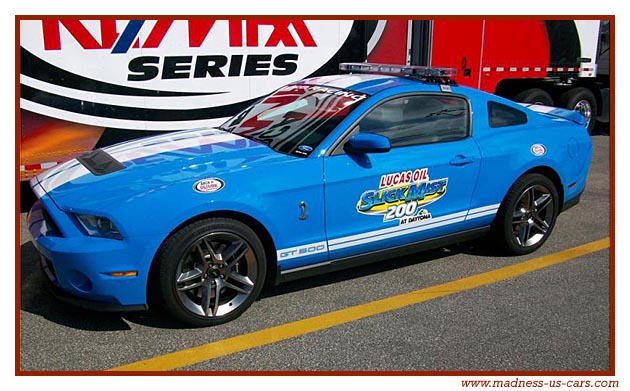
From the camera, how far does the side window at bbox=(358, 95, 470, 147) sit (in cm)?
409

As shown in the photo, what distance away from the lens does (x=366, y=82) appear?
4.45 metres

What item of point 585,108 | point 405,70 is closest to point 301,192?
point 405,70

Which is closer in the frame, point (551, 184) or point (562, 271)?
point (562, 271)

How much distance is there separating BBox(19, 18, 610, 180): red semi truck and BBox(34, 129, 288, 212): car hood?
2.04m

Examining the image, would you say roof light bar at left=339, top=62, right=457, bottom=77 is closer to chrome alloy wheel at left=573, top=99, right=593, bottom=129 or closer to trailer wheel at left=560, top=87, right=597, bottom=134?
trailer wheel at left=560, top=87, right=597, bottom=134

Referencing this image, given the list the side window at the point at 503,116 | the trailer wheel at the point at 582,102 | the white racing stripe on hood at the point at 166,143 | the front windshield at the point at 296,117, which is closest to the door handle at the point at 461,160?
the side window at the point at 503,116

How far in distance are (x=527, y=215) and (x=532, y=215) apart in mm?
66

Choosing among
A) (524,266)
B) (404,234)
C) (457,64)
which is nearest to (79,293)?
(404,234)

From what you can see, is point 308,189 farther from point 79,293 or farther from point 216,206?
point 79,293

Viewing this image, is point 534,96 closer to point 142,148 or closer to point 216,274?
point 142,148

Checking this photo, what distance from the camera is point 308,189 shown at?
3676 millimetres

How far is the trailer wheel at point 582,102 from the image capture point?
33.8ft

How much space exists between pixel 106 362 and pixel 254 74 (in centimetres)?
432

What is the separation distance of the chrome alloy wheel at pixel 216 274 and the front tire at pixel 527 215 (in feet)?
7.27
